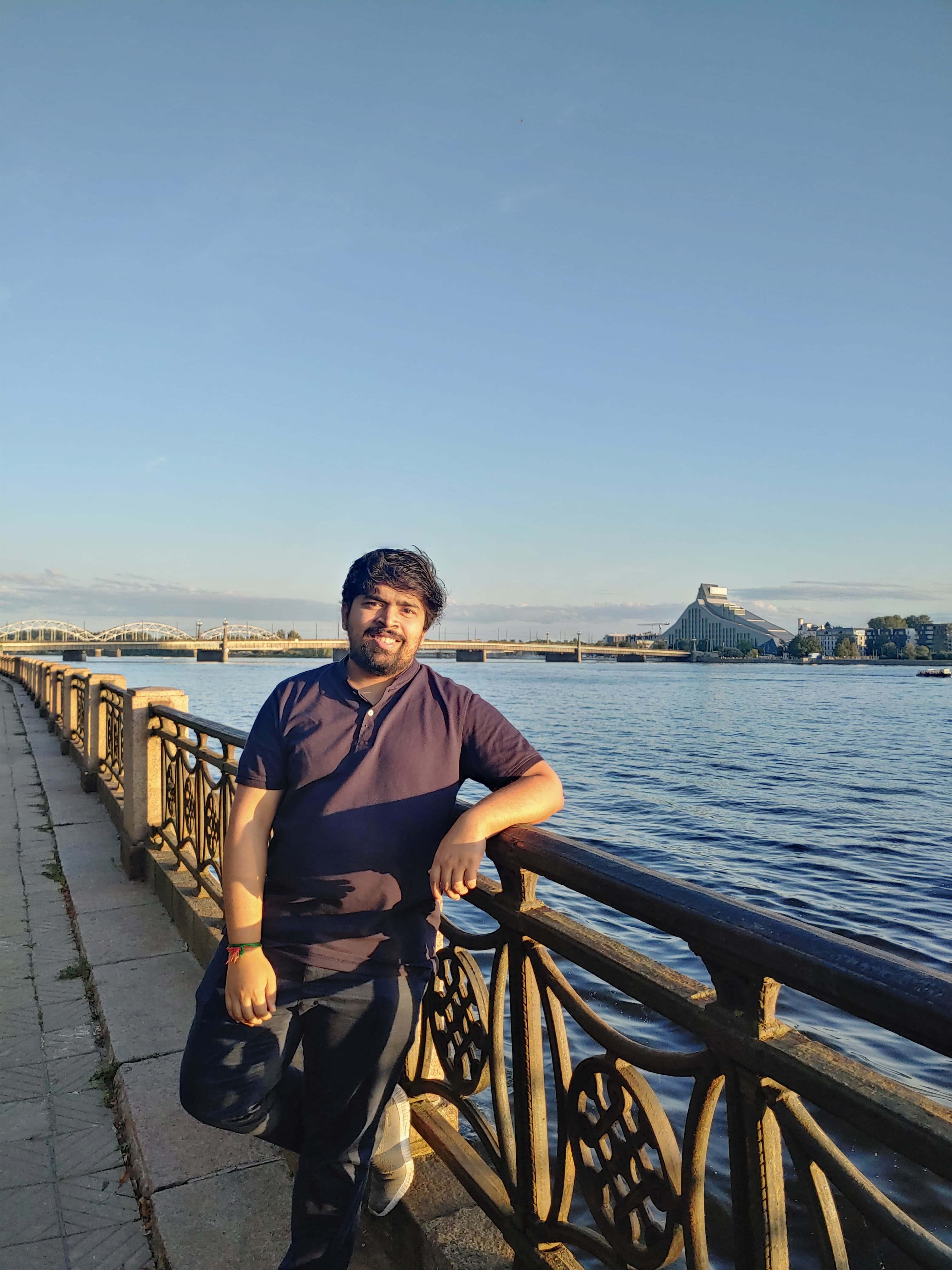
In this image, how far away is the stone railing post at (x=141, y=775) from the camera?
589 cm

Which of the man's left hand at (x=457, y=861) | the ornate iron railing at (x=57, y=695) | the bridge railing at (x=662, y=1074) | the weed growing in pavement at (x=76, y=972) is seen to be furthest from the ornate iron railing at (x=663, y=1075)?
the ornate iron railing at (x=57, y=695)

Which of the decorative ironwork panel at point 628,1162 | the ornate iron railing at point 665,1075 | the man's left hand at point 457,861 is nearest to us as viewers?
the ornate iron railing at point 665,1075

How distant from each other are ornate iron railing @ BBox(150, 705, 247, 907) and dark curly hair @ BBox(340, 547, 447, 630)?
4.55 feet

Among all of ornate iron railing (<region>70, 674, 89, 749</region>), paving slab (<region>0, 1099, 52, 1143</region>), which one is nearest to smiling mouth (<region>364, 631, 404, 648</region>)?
paving slab (<region>0, 1099, 52, 1143</region>)

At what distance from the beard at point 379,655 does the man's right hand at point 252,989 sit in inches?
28.4

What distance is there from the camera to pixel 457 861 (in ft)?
6.43

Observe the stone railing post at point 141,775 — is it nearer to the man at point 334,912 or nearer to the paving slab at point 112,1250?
the paving slab at point 112,1250

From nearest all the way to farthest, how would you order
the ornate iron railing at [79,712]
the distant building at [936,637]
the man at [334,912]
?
the man at [334,912]
the ornate iron railing at [79,712]
the distant building at [936,637]

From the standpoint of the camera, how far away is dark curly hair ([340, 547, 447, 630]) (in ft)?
7.73

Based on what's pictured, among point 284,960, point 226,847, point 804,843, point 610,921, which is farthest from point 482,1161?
point 804,843

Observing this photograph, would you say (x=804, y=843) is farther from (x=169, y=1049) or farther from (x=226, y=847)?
(x=226, y=847)

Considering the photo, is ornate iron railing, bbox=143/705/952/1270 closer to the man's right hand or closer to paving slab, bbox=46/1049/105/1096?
the man's right hand

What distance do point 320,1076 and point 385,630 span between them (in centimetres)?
108

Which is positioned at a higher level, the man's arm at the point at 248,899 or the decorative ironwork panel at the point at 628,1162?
the man's arm at the point at 248,899
